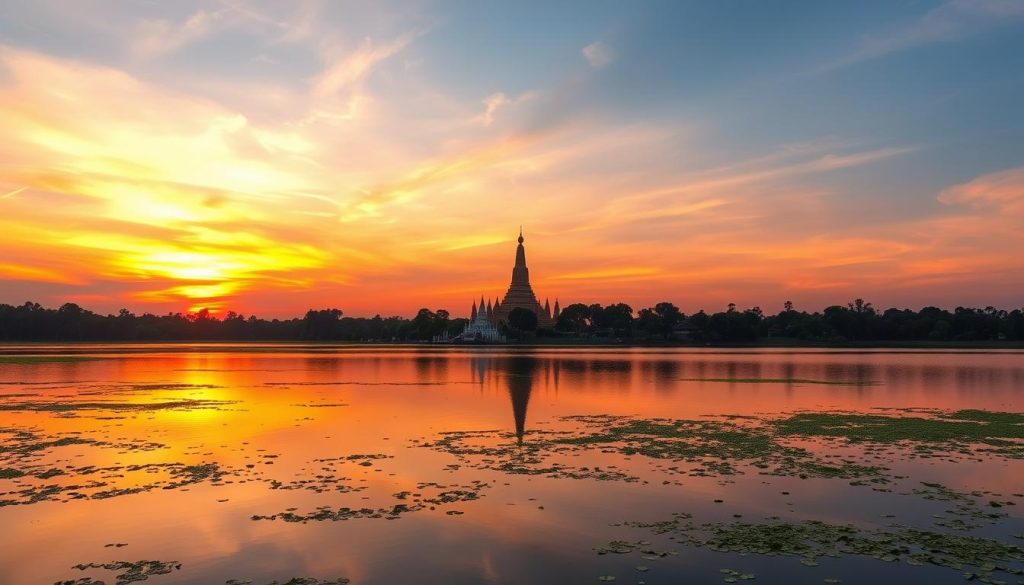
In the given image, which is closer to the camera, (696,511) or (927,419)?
(696,511)

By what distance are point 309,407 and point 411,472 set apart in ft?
52.2

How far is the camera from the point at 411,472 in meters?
17.2

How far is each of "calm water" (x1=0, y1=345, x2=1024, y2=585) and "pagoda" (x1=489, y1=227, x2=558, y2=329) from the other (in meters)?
152

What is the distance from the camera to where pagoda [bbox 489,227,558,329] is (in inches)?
7254

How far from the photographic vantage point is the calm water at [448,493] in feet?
34.9

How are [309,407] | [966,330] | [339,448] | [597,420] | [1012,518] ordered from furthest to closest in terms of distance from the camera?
[966,330] → [309,407] → [597,420] → [339,448] → [1012,518]

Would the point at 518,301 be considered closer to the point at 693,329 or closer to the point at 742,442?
the point at 693,329

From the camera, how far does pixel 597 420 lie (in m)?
27.3

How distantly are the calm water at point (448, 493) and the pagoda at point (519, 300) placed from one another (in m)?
152

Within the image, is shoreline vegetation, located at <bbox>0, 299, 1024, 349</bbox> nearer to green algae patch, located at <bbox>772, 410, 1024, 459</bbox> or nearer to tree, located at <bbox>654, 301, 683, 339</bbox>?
tree, located at <bbox>654, 301, 683, 339</bbox>

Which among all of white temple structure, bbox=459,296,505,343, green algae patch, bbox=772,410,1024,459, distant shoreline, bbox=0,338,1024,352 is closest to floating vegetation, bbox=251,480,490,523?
green algae patch, bbox=772,410,1024,459

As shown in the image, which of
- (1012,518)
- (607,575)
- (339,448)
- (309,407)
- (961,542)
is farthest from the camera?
(309,407)

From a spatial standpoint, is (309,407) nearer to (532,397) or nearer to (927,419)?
(532,397)

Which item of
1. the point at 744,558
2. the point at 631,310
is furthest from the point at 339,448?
the point at 631,310
